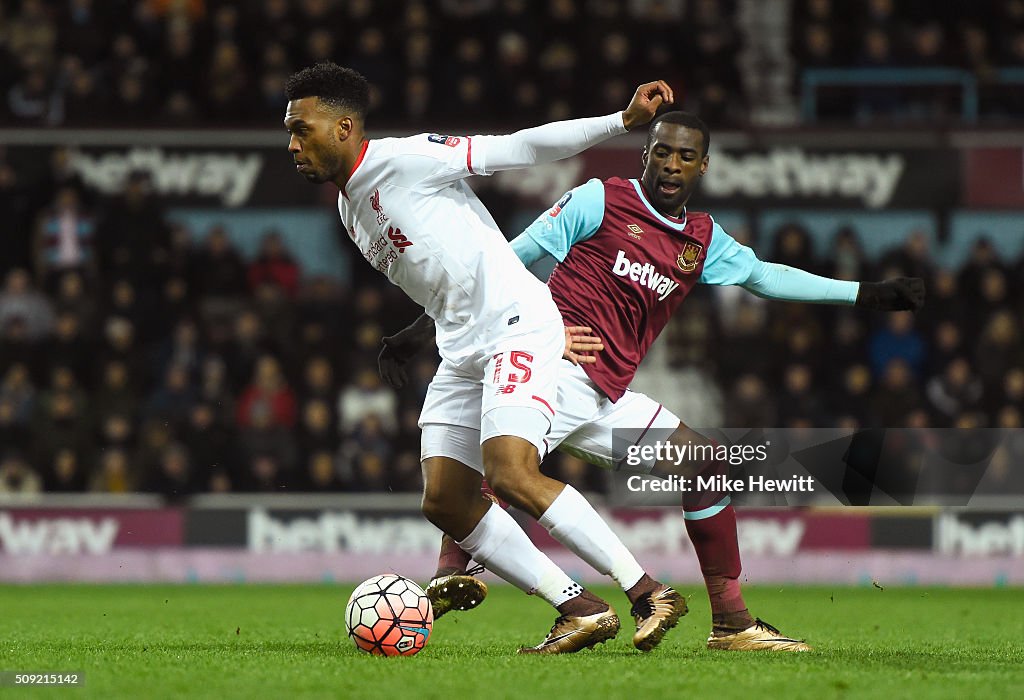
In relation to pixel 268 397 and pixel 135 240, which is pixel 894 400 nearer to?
pixel 268 397

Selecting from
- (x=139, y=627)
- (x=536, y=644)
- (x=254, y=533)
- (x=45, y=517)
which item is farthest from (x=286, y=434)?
(x=536, y=644)

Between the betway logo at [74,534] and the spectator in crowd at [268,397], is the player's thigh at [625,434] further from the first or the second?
the betway logo at [74,534]

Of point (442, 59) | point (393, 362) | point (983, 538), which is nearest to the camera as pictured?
point (393, 362)

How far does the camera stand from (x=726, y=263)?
6.30 m

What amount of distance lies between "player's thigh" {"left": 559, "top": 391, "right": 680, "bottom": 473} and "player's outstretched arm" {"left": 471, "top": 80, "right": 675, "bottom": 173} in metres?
1.15

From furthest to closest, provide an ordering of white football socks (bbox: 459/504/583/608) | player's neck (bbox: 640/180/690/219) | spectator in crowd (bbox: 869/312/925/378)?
spectator in crowd (bbox: 869/312/925/378)
player's neck (bbox: 640/180/690/219)
white football socks (bbox: 459/504/583/608)

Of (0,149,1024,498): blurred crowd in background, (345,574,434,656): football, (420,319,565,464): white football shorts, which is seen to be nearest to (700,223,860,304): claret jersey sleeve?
(420,319,565,464): white football shorts

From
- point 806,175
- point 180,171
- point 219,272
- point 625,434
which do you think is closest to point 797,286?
point 625,434

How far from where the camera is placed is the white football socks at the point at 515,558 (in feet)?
18.8

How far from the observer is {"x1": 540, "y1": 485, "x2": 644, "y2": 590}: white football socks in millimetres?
5613


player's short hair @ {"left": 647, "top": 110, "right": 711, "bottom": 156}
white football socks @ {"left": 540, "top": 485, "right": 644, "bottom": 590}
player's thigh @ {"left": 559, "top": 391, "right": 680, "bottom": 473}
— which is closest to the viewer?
white football socks @ {"left": 540, "top": 485, "right": 644, "bottom": 590}

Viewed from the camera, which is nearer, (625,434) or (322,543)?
(625,434)

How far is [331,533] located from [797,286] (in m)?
6.85

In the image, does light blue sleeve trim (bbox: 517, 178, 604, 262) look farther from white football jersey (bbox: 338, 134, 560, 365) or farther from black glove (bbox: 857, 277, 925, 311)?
black glove (bbox: 857, 277, 925, 311)
